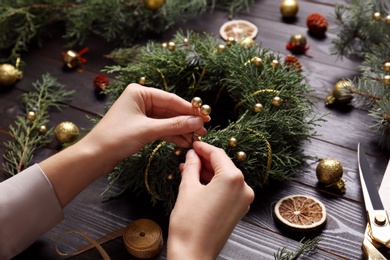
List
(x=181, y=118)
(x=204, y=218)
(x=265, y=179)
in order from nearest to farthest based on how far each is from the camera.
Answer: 1. (x=204, y=218)
2. (x=181, y=118)
3. (x=265, y=179)

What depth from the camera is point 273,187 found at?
3.89ft

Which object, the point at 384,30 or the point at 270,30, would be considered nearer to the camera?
the point at 384,30

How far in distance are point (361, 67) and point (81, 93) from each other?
0.69m

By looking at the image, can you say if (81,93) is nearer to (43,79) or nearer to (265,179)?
(43,79)

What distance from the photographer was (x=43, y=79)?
4.87ft

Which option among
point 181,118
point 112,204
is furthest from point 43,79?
point 181,118

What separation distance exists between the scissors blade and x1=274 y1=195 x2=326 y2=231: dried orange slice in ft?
0.29

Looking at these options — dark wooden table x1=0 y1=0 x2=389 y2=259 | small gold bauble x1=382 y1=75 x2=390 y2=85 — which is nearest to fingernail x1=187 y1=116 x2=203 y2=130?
dark wooden table x1=0 y1=0 x2=389 y2=259

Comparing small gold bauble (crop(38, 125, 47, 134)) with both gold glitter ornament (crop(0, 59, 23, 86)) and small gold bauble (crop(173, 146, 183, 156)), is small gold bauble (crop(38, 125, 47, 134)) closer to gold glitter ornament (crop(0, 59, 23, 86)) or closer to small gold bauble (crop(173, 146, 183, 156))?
gold glitter ornament (crop(0, 59, 23, 86))

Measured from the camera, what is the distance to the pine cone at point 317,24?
1568 millimetres

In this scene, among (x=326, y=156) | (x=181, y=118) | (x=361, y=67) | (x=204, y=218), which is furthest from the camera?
(x=361, y=67)

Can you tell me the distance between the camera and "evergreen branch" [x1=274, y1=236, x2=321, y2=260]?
103cm

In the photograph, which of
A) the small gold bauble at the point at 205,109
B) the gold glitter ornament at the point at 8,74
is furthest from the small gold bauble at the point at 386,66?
the gold glitter ornament at the point at 8,74

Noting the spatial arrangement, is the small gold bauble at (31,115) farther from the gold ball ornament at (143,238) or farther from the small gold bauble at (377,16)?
the small gold bauble at (377,16)
